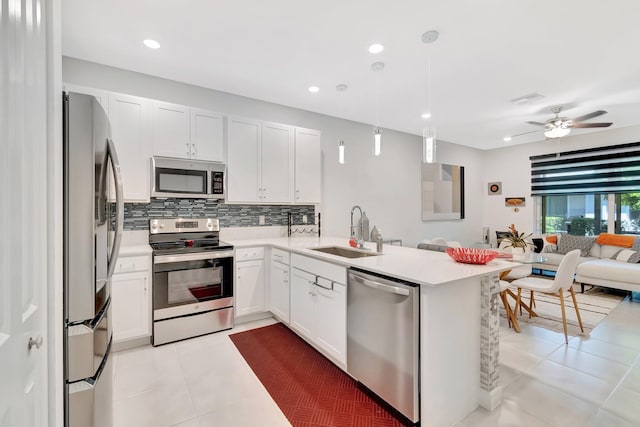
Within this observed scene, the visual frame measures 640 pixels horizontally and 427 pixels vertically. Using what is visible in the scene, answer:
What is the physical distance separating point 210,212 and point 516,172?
21.4 feet

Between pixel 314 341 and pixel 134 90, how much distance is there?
3.17 metres

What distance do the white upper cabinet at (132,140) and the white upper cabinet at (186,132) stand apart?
9 centimetres

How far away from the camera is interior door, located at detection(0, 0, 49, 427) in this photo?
0.72 meters

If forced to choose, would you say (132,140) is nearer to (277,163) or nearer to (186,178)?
(186,178)

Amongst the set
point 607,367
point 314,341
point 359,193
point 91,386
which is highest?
point 359,193

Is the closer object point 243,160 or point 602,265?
point 243,160

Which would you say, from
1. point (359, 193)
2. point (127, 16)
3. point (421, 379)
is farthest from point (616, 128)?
point (127, 16)

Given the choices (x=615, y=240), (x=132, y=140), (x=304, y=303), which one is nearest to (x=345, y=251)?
(x=304, y=303)

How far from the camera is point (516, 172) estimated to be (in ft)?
21.7

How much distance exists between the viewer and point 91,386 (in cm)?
131

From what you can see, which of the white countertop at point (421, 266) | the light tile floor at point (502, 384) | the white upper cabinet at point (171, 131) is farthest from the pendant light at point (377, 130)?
the light tile floor at point (502, 384)

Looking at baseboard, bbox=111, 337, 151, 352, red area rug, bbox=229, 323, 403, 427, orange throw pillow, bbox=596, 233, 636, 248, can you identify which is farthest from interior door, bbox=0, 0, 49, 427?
orange throw pillow, bbox=596, 233, 636, 248

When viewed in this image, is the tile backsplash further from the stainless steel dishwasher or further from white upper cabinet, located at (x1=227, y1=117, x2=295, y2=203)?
the stainless steel dishwasher

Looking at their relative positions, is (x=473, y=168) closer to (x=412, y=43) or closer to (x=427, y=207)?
(x=427, y=207)
